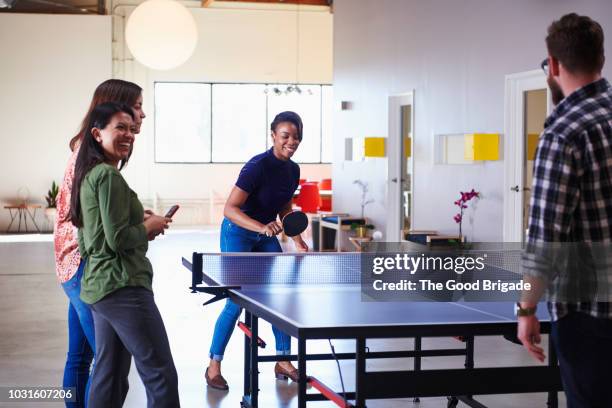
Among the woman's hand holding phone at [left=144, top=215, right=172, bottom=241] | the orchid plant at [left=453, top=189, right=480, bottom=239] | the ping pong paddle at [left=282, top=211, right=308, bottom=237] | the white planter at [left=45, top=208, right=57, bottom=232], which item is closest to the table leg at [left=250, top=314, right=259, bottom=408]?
the ping pong paddle at [left=282, top=211, right=308, bottom=237]

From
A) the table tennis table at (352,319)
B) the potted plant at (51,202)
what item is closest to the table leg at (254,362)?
the table tennis table at (352,319)

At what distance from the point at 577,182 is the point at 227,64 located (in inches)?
591

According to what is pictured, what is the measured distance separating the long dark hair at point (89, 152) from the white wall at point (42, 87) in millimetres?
13429

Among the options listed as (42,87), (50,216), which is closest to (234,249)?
(50,216)

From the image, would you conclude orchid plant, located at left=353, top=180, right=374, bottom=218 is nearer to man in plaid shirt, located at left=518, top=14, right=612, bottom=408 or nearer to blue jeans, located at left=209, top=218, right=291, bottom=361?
blue jeans, located at left=209, top=218, right=291, bottom=361

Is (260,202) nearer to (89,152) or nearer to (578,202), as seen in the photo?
(89,152)

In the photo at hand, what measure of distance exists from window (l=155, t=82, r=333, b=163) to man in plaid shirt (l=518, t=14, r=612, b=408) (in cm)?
1444

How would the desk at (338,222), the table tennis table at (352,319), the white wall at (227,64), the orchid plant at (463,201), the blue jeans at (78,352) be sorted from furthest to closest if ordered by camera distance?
1. the white wall at (227,64)
2. the desk at (338,222)
3. the orchid plant at (463,201)
4. the blue jeans at (78,352)
5. the table tennis table at (352,319)

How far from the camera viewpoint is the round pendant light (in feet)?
24.9

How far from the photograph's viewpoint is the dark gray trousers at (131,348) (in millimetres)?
2988

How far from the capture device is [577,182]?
2301 mm

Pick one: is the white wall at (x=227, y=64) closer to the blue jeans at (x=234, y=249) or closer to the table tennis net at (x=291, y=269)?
the blue jeans at (x=234, y=249)

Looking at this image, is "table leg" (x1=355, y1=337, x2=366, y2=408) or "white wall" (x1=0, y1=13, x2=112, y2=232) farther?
"white wall" (x1=0, y1=13, x2=112, y2=232)

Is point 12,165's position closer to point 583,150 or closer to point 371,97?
point 371,97
